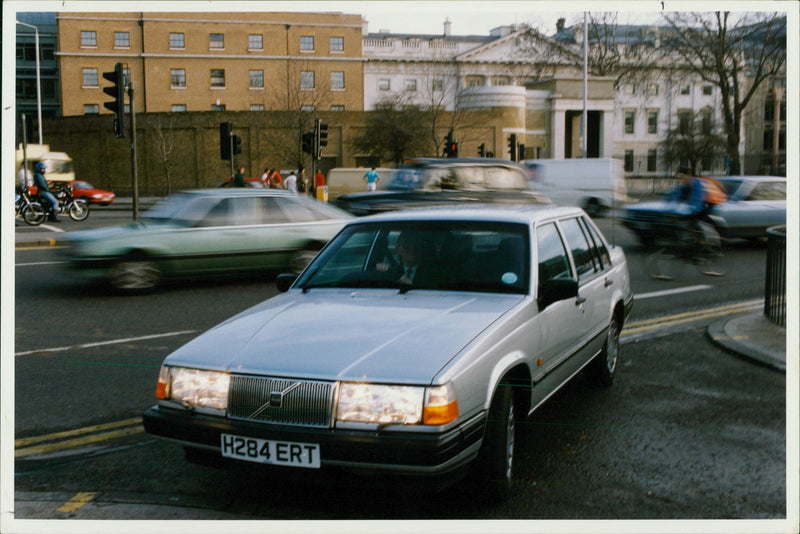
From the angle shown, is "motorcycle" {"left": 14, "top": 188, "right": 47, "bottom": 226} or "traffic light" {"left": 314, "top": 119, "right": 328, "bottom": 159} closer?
"motorcycle" {"left": 14, "top": 188, "right": 47, "bottom": 226}

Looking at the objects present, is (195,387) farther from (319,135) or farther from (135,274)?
(319,135)

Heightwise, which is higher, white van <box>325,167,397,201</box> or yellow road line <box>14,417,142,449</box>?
white van <box>325,167,397,201</box>

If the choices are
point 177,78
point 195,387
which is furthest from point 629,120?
point 195,387

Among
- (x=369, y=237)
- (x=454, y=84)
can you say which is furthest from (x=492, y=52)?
(x=369, y=237)

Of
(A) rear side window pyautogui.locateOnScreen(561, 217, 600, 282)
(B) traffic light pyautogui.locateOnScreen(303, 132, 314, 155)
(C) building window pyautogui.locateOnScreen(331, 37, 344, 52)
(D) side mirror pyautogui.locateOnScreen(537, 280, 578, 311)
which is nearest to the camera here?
(D) side mirror pyautogui.locateOnScreen(537, 280, 578, 311)

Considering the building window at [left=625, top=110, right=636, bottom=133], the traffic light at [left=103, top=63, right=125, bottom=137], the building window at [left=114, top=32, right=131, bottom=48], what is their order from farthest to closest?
1. the building window at [left=625, top=110, right=636, bottom=133]
2. the building window at [left=114, top=32, right=131, bottom=48]
3. the traffic light at [left=103, top=63, right=125, bottom=137]

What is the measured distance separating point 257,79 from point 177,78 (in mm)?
6538

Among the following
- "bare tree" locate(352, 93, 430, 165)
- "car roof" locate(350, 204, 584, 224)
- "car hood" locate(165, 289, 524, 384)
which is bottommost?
"car hood" locate(165, 289, 524, 384)

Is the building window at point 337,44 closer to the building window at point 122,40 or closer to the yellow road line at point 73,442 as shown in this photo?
the building window at point 122,40

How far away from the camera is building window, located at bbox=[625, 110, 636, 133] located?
79.4 meters

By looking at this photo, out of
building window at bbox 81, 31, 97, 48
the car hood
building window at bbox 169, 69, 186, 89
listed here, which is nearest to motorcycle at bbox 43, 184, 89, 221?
the car hood

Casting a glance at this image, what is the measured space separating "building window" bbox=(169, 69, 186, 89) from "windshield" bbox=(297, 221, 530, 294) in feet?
216

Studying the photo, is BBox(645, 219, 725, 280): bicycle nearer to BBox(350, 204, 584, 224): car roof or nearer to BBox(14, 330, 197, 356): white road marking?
BBox(14, 330, 197, 356): white road marking
